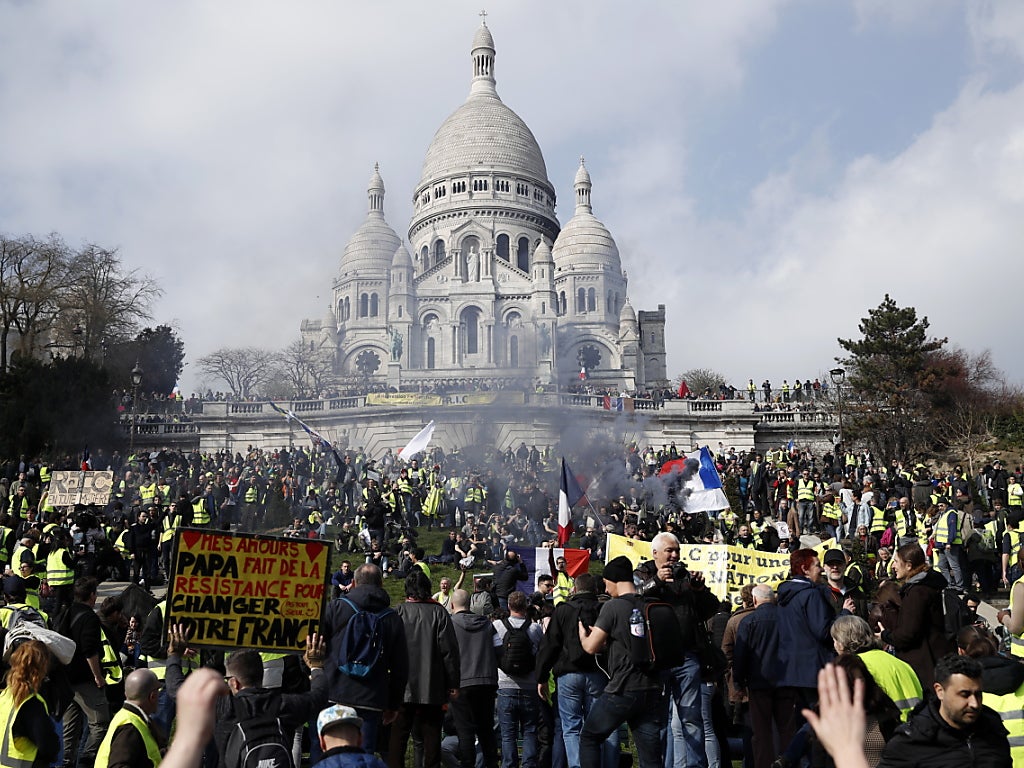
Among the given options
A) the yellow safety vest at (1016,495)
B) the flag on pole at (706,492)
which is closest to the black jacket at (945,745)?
the flag on pole at (706,492)

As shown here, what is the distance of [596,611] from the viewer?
658 cm

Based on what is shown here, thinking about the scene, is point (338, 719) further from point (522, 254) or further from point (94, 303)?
point (522, 254)

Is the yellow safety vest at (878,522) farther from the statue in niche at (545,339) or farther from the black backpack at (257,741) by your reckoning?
the statue in niche at (545,339)

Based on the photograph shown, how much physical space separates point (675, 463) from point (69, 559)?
47.4 ft

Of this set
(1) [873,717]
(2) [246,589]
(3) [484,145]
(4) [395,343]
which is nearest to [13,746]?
(2) [246,589]

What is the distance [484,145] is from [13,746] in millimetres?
82379

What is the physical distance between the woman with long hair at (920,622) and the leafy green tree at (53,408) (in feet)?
101

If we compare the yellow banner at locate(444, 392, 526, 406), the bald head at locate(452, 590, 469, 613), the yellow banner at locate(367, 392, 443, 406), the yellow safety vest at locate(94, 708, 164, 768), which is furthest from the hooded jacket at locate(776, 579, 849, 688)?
the yellow banner at locate(367, 392, 443, 406)

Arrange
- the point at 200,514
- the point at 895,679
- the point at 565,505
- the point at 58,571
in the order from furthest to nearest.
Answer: the point at 200,514
the point at 565,505
the point at 58,571
the point at 895,679

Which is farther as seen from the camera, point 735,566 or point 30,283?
point 30,283

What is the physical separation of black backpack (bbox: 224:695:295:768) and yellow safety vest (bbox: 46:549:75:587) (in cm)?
670

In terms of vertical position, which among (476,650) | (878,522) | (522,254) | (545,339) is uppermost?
(522,254)

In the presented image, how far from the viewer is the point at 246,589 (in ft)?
19.1

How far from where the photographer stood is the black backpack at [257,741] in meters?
4.52
